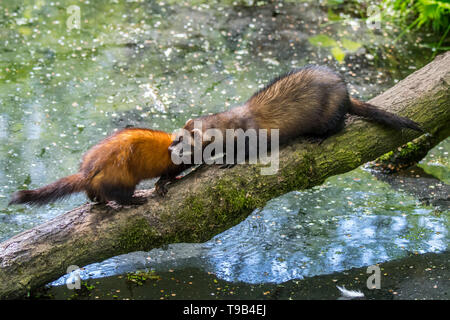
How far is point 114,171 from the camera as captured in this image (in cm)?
415

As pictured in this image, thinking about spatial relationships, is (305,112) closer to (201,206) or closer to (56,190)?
(201,206)

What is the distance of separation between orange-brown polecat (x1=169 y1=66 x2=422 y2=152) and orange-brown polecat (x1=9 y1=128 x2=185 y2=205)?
0.44 metres

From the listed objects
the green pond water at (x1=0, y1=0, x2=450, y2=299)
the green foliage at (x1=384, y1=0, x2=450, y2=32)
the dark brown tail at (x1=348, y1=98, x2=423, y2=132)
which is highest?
the green foliage at (x1=384, y1=0, x2=450, y2=32)

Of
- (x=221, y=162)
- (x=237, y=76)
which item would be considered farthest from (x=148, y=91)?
(x=221, y=162)

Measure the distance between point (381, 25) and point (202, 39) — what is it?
2840 mm

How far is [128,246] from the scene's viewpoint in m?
4.36

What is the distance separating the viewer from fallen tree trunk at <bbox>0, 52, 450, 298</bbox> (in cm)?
416

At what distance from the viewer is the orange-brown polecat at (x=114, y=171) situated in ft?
13.6

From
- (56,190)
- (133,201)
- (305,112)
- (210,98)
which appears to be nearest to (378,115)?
(305,112)

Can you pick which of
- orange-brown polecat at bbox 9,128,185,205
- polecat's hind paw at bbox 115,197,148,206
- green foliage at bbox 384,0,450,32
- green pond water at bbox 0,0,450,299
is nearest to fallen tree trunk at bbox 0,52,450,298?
polecat's hind paw at bbox 115,197,148,206

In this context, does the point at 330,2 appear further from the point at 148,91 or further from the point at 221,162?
the point at 221,162

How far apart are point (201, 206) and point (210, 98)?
10.3ft

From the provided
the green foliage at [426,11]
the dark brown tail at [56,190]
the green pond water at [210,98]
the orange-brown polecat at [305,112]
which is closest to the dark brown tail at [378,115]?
the orange-brown polecat at [305,112]

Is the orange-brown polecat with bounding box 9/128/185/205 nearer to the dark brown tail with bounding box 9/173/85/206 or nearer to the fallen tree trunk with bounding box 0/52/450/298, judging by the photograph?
the dark brown tail with bounding box 9/173/85/206
